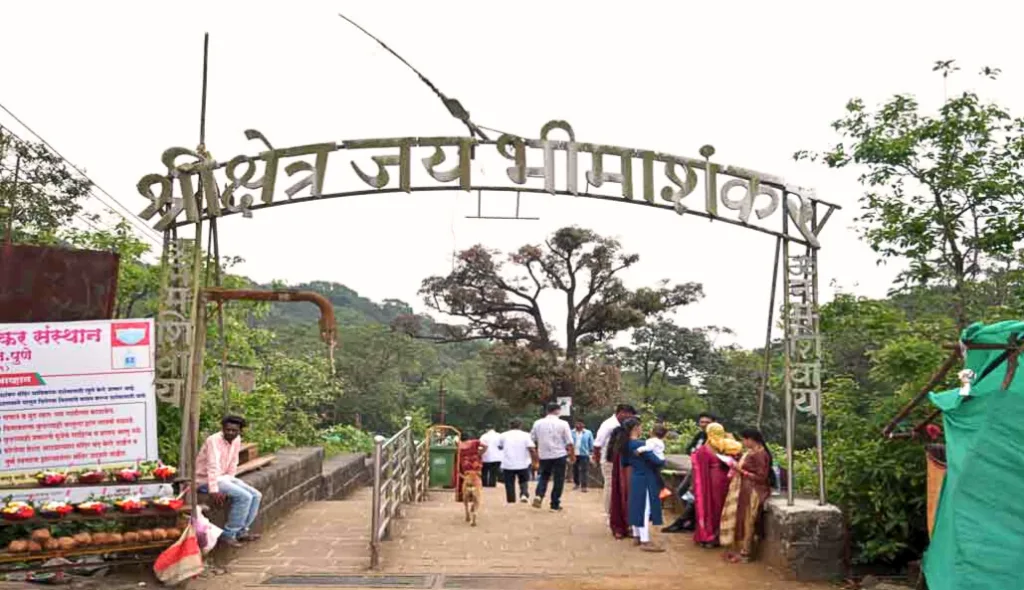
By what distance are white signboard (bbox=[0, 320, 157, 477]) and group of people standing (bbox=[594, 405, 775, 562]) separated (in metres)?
4.21

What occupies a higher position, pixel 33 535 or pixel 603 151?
pixel 603 151

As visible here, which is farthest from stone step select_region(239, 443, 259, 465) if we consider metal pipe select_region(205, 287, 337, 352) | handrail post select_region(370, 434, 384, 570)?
metal pipe select_region(205, 287, 337, 352)

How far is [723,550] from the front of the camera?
8250 millimetres

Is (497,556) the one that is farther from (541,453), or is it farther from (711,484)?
(541,453)

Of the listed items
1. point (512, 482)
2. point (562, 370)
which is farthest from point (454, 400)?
point (512, 482)

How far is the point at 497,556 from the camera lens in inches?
313

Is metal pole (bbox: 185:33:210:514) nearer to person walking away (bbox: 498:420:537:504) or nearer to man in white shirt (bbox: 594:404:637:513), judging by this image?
man in white shirt (bbox: 594:404:637:513)

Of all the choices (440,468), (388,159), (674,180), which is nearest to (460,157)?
(388,159)

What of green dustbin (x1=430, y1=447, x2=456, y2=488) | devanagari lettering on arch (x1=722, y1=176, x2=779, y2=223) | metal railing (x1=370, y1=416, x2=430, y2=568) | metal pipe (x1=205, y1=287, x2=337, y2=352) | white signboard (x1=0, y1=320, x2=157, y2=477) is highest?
devanagari lettering on arch (x1=722, y1=176, x2=779, y2=223)

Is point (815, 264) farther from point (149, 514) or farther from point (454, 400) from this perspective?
point (454, 400)

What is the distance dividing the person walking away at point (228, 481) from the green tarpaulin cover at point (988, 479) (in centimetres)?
496

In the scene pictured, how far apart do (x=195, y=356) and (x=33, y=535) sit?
5.35ft

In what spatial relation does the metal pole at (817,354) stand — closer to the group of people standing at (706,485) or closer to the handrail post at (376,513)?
the group of people standing at (706,485)

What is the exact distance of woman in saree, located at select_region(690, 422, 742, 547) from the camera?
846 cm
